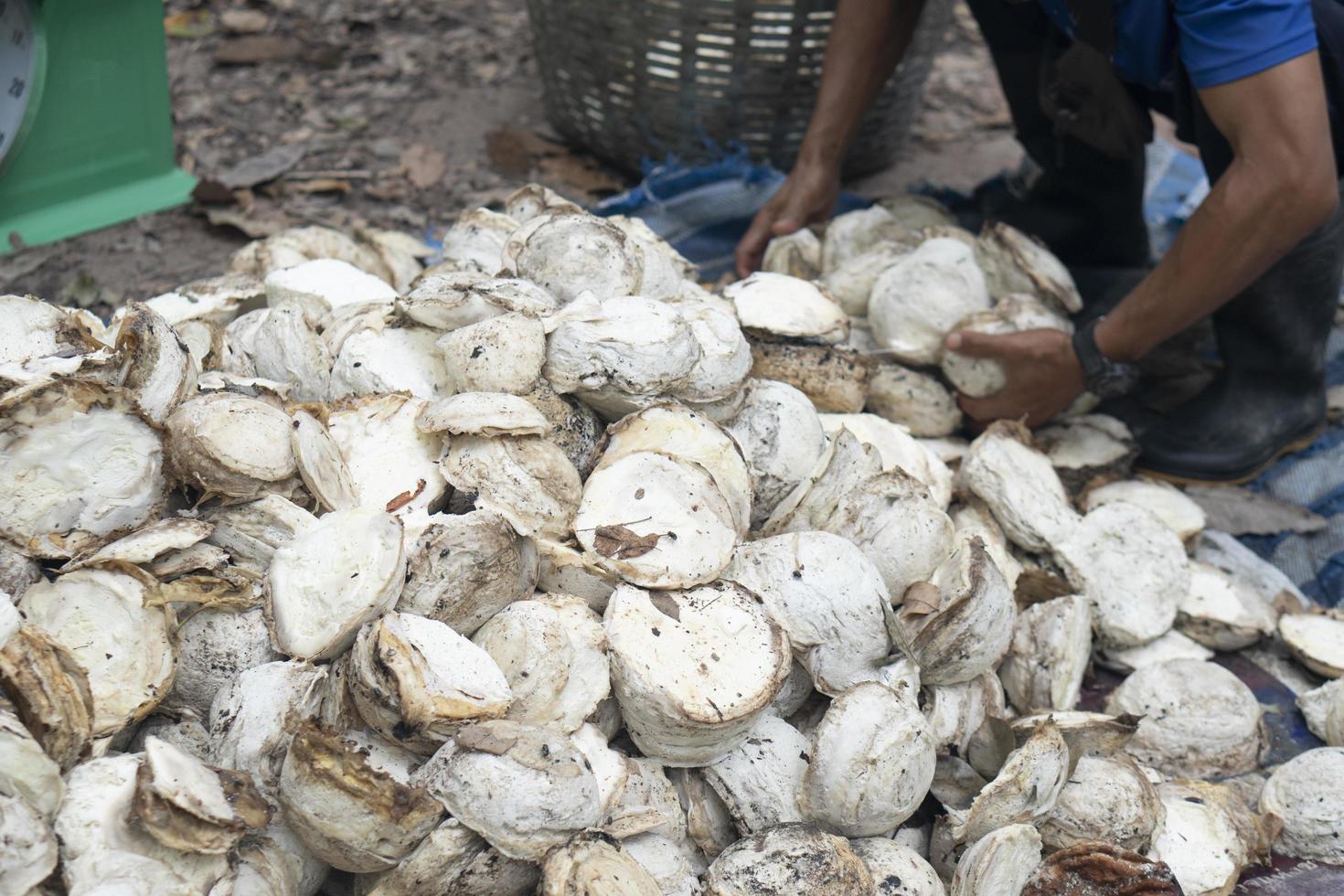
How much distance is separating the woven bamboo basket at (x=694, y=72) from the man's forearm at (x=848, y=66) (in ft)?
1.01

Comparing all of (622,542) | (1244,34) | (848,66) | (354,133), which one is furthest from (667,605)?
(354,133)

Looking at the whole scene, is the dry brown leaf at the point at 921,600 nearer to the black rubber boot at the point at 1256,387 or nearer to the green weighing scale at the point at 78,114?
the black rubber boot at the point at 1256,387

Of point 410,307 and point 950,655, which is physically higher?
point 410,307


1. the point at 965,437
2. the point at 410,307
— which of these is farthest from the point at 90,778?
the point at 965,437

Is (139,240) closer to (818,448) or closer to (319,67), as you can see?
(319,67)

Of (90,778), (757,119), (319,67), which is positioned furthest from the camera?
(319,67)

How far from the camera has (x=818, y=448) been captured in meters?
1.68


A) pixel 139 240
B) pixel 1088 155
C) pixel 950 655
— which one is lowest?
pixel 139 240

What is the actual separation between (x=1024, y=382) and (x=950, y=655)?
28.0 inches

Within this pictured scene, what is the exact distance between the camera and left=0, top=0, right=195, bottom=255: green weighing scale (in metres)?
2.07

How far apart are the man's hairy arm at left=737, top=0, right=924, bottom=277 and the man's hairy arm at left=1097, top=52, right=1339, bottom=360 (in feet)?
2.66

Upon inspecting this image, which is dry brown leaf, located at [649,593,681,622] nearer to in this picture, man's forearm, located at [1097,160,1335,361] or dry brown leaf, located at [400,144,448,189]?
man's forearm, located at [1097,160,1335,361]

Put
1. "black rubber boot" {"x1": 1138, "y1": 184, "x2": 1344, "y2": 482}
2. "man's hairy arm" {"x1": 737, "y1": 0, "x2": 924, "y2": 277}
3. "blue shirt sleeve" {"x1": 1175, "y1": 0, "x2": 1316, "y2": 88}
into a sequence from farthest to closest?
"man's hairy arm" {"x1": 737, "y1": 0, "x2": 924, "y2": 277} < "black rubber boot" {"x1": 1138, "y1": 184, "x2": 1344, "y2": 482} < "blue shirt sleeve" {"x1": 1175, "y1": 0, "x2": 1316, "y2": 88}

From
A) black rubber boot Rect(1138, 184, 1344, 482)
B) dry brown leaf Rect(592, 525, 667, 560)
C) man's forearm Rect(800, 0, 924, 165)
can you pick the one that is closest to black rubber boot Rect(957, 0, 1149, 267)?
man's forearm Rect(800, 0, 924, 165)
